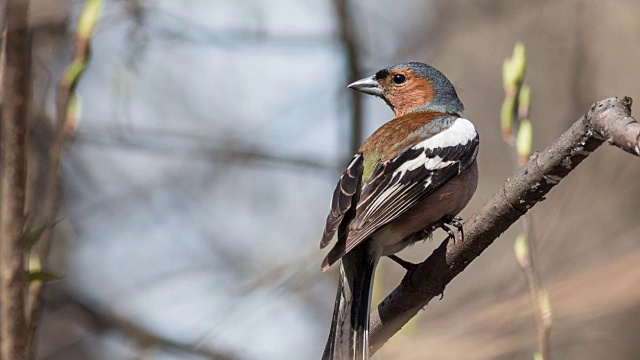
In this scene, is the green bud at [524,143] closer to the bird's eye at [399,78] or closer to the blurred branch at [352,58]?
the bird's eye at [399,78]

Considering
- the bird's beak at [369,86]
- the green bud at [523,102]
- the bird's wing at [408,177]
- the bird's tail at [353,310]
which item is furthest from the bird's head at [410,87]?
the green bud at [523,102]

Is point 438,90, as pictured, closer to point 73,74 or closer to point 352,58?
point 352,58

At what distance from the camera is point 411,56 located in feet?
27.9

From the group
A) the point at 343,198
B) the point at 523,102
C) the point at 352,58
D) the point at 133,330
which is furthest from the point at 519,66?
the point at 133,330

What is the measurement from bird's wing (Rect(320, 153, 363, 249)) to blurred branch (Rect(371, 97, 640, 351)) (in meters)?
0.41

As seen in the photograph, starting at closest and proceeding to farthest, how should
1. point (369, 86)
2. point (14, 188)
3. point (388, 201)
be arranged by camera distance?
1. point (14, 188)
2. point (388, 201)
3. point (369, 86)

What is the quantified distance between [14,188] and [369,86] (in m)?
3.23

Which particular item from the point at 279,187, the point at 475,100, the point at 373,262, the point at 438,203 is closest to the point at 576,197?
the point at 438,203

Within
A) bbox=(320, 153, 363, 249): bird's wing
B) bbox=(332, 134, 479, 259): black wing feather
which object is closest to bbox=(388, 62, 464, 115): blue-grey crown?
bbox=(332, 134, 479, 259): black wing feather

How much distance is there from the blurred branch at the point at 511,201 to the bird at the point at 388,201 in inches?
5.6

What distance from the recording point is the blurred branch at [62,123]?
8.89 ft

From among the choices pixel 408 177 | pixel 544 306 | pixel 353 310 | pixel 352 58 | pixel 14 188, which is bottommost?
pixel 544 306

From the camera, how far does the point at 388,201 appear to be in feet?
12.5

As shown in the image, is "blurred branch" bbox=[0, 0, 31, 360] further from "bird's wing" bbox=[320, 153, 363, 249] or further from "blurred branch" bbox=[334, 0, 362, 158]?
"blurred branch" bbox=[334, 0, 362, 158]
